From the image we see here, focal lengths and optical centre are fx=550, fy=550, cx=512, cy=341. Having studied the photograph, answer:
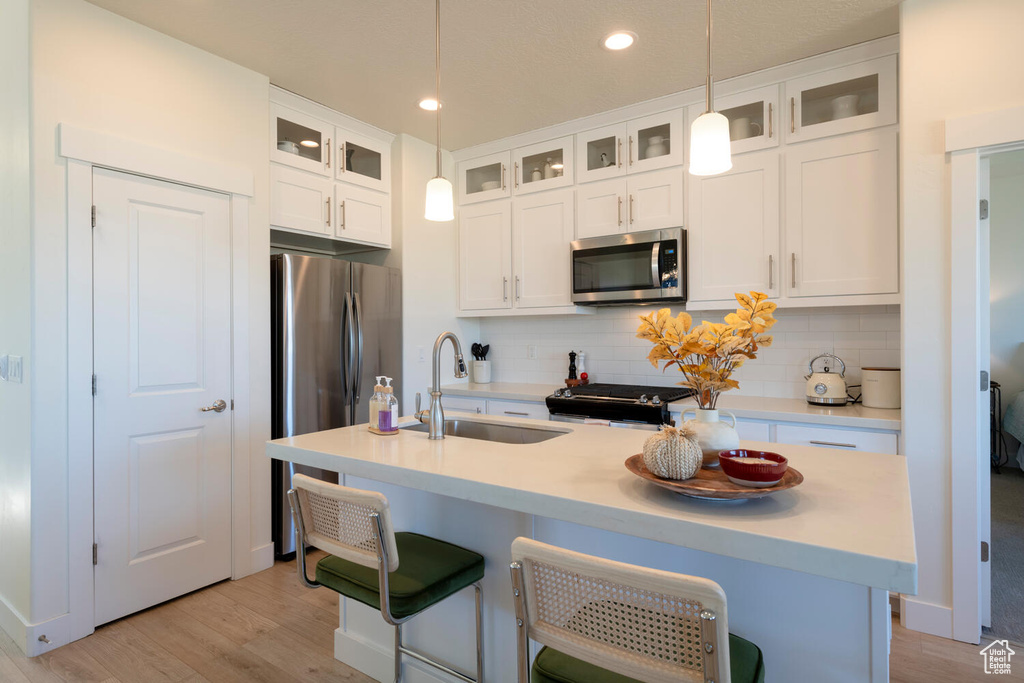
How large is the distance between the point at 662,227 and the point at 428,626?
254cm

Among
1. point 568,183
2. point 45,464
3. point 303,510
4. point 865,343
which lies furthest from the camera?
point 568,183

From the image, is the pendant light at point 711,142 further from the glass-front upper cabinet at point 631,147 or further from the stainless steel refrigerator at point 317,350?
the stainless steel refrigerator at point 317,350

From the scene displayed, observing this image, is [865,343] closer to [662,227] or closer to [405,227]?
[662,227]

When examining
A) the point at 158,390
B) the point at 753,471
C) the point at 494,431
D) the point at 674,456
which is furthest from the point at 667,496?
the point at 158,390

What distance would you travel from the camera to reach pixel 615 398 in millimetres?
3189

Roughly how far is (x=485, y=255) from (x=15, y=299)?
267 cm

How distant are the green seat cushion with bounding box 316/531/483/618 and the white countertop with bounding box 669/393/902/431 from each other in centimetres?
154

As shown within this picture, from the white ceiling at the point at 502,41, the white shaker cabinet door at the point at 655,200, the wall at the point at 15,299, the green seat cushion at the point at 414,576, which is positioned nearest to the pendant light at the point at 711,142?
the white ceiling at the point at 502,41

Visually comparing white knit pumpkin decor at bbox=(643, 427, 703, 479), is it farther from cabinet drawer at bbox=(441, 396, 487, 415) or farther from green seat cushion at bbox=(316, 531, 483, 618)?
cabinet drawer at bbox=(441, 396, 487, 415)

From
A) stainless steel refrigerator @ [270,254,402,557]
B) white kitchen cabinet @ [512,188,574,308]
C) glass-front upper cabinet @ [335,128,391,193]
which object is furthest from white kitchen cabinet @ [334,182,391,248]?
white kitchen cabinet @ [512,188,574,308]

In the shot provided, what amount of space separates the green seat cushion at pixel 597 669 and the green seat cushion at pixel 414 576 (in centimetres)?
40

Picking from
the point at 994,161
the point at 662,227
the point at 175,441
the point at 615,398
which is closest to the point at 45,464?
the point at 175,441

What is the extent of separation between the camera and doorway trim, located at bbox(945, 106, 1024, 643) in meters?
2.21

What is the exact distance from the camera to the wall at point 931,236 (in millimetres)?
2248
